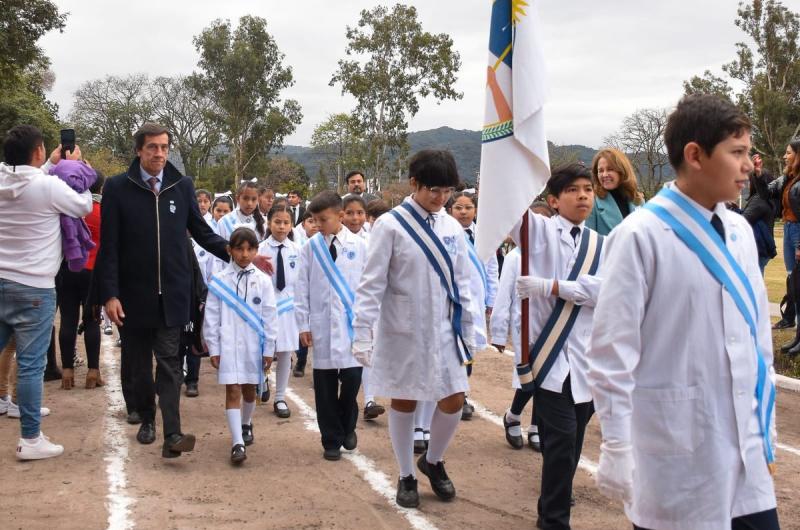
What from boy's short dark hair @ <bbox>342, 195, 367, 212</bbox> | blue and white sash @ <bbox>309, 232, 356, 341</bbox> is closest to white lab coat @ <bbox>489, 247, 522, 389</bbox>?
blue and white sash @ <bbox>309, 232, 356, 341</bbox>

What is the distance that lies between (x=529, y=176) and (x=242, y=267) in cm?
282

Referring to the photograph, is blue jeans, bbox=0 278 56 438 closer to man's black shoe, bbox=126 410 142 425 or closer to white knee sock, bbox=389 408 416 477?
man's black shoe, bbox=126 410 142 425

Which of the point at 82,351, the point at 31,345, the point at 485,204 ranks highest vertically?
the point at 485,204

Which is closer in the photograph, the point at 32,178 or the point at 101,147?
the point at 32,178

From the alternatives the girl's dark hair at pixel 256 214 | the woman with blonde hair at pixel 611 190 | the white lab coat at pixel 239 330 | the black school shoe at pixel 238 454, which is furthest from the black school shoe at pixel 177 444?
the girl's dark hair at pixel 256 214

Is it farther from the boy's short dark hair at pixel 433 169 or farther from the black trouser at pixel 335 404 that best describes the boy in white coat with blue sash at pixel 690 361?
the black trouser at pixel 335 404

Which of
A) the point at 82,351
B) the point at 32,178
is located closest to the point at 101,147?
the point at 82,351

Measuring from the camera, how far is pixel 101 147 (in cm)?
7325

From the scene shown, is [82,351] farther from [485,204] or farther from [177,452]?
[485,204]

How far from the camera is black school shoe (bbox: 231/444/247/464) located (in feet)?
18.7

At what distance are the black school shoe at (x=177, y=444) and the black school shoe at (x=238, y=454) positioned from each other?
0.30 meters

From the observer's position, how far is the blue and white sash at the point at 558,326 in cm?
439

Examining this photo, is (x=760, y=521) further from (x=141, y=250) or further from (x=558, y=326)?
(x=141, y=250)

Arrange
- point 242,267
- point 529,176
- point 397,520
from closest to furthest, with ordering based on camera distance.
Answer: point 529,176
point 397,520
point 242,267
